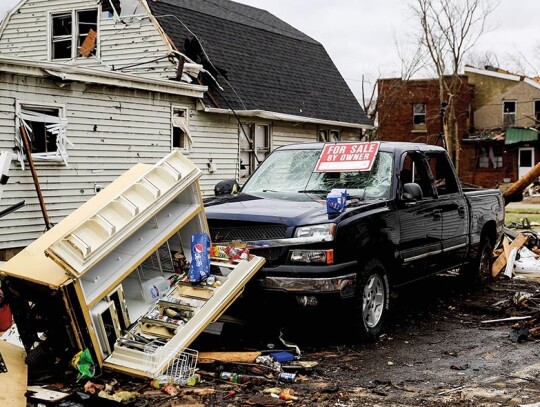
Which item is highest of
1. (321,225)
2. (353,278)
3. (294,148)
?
(294,148)

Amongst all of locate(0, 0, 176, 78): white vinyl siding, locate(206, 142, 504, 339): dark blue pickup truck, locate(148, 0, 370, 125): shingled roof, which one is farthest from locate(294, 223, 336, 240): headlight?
locate(0, 0, 176, 78): white vinyl siding

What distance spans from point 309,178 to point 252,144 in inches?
446

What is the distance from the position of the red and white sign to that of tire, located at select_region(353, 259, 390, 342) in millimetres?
1308

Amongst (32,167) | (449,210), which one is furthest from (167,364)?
(32,167)

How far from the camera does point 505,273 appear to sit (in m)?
11.2

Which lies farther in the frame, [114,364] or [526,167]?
[526,167]

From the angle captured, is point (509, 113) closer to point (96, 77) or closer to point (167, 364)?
point (96, 77)

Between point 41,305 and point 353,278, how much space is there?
2.74m

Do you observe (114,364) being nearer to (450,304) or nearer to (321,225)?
(321,225)

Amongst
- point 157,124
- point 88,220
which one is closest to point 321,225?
point 88,220

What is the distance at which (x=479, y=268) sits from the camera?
10086 millimetres

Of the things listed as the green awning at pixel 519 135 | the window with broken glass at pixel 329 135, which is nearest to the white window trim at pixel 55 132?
the window with broken glass at pixel 329 135

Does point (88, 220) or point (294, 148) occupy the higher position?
point (294, 148)

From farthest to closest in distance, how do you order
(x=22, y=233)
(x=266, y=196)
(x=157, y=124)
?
(x=157, y=124), (x=22, y=233), (x=266, y=196)
